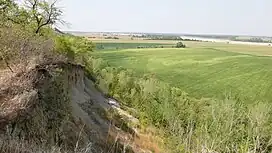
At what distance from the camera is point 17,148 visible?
877 centimetres

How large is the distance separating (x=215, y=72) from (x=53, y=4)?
72030mm

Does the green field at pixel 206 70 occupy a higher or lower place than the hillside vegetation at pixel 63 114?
lower

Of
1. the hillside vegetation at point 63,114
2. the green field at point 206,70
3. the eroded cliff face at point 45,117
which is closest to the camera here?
the eroded cliff face at point 45,117

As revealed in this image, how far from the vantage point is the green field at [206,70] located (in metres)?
82.4

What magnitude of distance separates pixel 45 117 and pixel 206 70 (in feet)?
293

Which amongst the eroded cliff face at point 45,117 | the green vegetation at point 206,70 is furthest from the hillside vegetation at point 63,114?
the green vegetation at point 206,70

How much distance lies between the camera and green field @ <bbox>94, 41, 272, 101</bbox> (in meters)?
82.4

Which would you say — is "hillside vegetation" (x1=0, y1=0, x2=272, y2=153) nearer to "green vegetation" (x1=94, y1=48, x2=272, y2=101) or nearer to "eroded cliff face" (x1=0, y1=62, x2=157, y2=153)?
"eroded cliff face" (x1=0, y1=62, x2=157, y2=153)

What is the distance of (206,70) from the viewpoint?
342ft

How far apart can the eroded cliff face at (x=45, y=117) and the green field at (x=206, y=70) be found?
48.7 metres

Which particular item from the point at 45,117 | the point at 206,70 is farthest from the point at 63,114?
the point at 206,70

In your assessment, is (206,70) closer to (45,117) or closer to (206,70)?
(206,70)

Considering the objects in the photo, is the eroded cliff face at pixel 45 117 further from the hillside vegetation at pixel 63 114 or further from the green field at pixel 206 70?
the green field at pixel 206 70

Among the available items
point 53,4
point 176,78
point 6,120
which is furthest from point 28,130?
point 176,78
